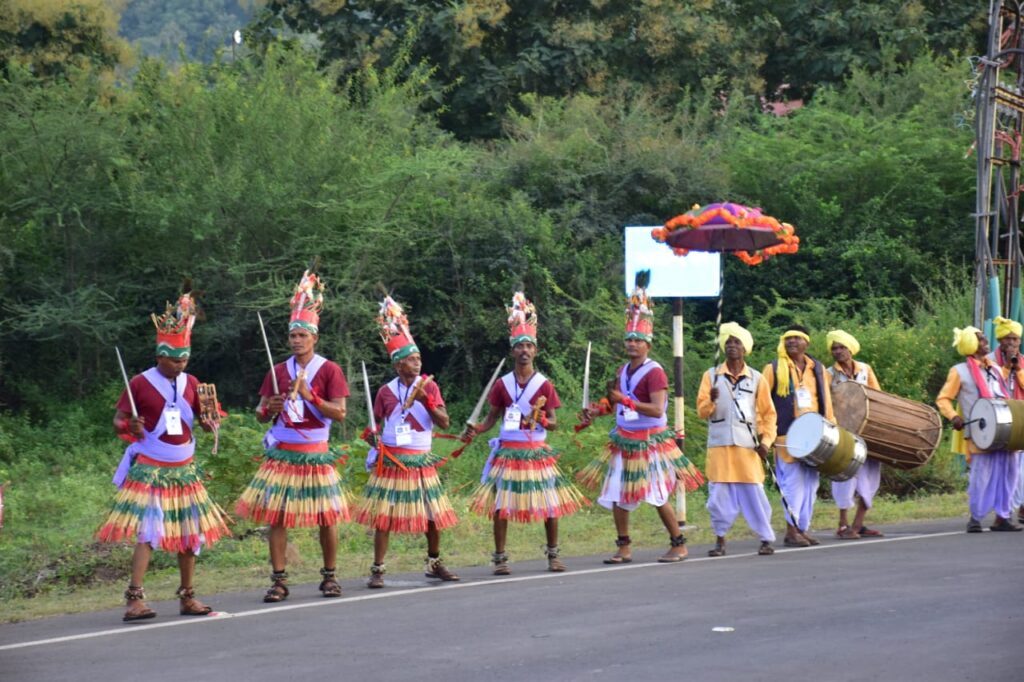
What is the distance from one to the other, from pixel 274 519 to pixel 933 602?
187 inches

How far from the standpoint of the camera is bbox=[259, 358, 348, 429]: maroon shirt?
1172 centimetres

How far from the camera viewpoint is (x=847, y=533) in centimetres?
1548

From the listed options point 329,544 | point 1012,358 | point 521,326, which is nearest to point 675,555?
point 521,326

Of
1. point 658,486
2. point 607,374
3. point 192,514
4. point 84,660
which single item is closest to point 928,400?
point 607,374

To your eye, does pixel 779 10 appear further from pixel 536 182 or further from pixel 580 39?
pixel 536 182

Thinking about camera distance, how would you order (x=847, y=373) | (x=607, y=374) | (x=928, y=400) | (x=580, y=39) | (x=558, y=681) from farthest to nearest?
(x=580, y=39), (x=607, y=374), (x=928, y=400), (x=847, y=373), (x=558, y=681)

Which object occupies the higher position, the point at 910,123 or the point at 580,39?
the point at 580,39

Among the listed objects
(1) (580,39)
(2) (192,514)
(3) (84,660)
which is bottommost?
(3) (84,660)

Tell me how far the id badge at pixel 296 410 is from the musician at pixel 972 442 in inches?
287

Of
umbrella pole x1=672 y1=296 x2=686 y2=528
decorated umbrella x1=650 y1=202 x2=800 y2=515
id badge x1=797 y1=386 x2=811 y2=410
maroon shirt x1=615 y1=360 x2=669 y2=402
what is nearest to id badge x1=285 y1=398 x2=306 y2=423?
maroon shirt x1=615 y1=360 x2=669 y2=402

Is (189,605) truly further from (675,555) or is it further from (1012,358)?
(1012,358)

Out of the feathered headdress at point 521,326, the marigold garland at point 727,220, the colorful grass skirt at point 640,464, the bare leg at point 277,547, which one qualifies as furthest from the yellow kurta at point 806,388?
the bare leg at point 277,547

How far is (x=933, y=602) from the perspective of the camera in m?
10.8

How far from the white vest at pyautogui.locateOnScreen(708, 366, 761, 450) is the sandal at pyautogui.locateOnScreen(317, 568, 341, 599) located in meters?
3.99
